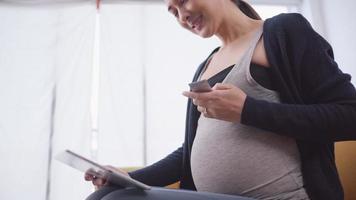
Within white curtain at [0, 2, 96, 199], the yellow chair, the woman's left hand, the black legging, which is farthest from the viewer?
white curtain at [0, 2, 96, 199]

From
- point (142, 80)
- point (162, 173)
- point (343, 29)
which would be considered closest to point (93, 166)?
point (162, 173)

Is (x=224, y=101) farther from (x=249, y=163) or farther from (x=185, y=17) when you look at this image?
(x=185, y=17)

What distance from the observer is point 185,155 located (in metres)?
0.82

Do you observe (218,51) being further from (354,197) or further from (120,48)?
(120,48)

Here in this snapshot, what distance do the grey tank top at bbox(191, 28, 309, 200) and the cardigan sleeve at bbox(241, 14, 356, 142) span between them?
52 millimetres

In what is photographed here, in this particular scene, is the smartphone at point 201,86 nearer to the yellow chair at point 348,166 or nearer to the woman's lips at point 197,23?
the woman's lips at point 197,23

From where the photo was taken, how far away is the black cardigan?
544 millimetres

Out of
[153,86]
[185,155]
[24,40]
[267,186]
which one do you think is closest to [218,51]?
[185,155]

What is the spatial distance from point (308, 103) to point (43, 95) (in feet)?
5.16

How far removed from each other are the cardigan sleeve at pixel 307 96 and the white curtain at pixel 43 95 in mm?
1386

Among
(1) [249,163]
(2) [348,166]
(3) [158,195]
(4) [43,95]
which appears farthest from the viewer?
(4) [43,95]

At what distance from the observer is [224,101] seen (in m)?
0.56

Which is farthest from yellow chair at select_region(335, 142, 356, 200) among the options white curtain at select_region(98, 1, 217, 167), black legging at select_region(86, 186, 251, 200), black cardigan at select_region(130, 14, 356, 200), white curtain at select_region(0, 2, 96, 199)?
white curtain at select_region(0, 2, 96, 199)

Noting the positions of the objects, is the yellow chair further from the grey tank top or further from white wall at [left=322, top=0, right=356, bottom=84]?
white wall at [left=322, top=0, right=356, bottom=84]
